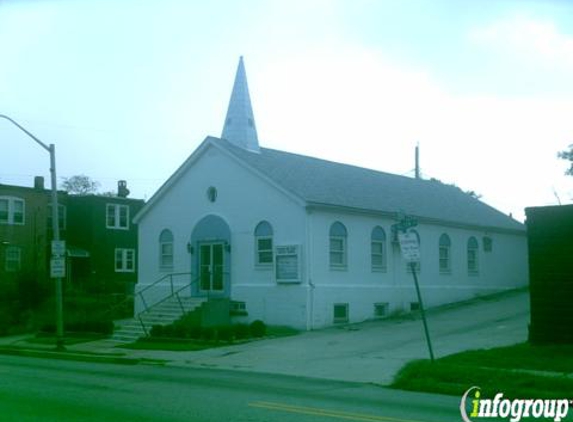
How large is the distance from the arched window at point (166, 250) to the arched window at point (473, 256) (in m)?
14.0

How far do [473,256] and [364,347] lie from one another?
1694 centimetres

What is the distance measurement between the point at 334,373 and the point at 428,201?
69.3ft

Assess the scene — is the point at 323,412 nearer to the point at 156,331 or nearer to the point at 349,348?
the point at 349,348

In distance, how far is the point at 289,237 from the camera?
1101 inches

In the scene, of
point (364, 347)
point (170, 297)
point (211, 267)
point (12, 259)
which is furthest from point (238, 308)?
point (12, 259)

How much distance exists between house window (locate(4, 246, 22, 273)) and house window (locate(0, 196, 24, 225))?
5.12ft

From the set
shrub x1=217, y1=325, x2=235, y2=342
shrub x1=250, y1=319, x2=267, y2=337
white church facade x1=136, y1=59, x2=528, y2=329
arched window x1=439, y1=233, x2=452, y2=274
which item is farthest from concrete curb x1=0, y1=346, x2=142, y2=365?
arched window x1=439, y1=233, x2=452, y2=274

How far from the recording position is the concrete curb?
68.4ft

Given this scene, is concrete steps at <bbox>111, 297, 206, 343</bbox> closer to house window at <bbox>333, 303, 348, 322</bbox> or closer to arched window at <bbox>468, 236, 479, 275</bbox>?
house window at <bbox>333, 303, 348, 322</bbox>

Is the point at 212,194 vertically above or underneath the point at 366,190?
underneath

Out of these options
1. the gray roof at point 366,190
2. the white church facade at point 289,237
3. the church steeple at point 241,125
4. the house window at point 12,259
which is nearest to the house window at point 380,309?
the white church facade at point 289,237

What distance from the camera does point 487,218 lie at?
3969 cm

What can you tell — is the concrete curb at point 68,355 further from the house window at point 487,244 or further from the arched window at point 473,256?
the house window at point 487,244

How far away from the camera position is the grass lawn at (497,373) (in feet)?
44.6
